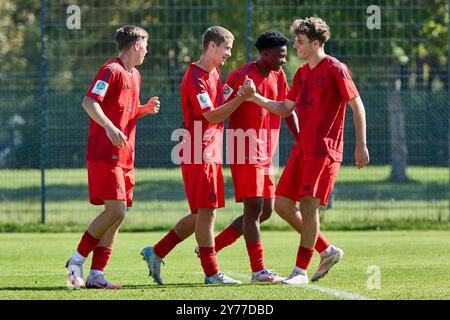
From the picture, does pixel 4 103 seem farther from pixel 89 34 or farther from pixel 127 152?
pixel 127 152

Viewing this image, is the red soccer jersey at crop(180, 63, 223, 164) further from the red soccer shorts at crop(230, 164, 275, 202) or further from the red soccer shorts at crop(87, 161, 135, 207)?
the red soccer shorts at crop(87, 161, 135, 207)

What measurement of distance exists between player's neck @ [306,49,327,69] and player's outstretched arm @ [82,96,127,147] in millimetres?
1710

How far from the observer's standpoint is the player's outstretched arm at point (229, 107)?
9008 millimetres

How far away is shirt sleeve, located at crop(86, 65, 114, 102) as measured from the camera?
29.2ft

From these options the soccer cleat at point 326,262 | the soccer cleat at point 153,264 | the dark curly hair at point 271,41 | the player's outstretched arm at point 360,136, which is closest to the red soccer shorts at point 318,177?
the player's outstretched arm at point 360,136

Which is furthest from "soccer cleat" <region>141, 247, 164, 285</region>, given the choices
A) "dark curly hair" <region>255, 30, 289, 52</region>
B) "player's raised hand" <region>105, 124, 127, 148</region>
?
"dark curly hair" <region>255, 30, 289, 52</region>

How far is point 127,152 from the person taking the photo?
912 centimetres

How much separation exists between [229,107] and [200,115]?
0.28m

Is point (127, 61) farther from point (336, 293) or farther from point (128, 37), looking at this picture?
point (336, 293)

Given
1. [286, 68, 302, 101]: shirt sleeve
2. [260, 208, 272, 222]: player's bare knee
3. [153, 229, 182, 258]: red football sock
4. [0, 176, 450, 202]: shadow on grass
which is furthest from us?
[0, 176, 450, 202]: shadow on grass

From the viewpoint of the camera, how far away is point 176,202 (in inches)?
704
